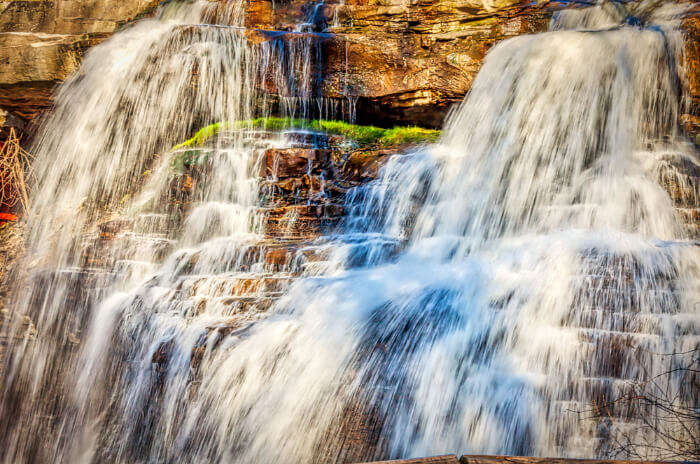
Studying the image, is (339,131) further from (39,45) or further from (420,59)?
(39,45)

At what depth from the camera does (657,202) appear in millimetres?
5484

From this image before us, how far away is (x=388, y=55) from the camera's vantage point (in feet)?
27.9

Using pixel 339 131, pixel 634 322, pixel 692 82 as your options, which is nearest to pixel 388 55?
pixel 339 131

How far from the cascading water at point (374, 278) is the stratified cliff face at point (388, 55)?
1.70 ft

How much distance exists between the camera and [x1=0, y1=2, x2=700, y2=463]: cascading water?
354cm

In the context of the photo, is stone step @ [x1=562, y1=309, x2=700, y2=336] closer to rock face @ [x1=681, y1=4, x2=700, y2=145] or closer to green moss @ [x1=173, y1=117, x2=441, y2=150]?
rock face @ [x1=681, y1=4, x2=700, y2=145]

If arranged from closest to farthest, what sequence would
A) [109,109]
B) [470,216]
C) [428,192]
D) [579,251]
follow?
[579,251] → [470,216] → [428,192] → [109,109]

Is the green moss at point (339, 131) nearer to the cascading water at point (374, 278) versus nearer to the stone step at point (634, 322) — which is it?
the cascading water at point (374, 278)

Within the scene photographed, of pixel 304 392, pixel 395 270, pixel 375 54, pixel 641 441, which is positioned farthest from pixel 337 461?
pixel 375 54

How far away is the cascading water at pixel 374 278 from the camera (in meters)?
3.54

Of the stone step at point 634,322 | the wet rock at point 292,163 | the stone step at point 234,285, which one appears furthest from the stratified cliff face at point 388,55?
the stone step at point 634,322

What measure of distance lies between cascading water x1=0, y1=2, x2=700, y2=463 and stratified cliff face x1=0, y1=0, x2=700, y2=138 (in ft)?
1.70

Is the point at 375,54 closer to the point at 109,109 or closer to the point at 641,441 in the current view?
the point at 109,109

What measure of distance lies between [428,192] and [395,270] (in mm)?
1725
